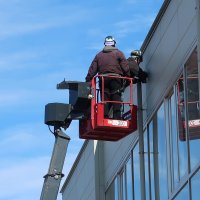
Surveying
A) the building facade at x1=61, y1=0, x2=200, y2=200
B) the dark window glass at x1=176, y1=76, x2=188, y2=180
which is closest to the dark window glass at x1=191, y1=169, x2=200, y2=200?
the building facade at x1=61, y1=0, x2=200, y2=200

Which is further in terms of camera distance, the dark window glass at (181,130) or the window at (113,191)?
the window at (113,191)

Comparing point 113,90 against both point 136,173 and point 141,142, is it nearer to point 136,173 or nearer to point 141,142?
point 141,142

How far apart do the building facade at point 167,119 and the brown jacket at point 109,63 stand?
32.6 inches

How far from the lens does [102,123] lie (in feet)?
53.2

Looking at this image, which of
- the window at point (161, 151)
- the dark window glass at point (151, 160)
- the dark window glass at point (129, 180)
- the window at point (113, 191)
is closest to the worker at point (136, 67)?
the window at point (161, 151)

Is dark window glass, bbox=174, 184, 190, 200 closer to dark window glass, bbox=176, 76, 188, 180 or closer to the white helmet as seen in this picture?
dark window glass, bbox=176, 76, 188, 180

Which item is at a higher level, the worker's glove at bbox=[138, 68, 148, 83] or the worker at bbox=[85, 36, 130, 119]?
the worker's glove at bbox=[138, 68, 148, 83]

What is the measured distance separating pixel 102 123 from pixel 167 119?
1.40 meters

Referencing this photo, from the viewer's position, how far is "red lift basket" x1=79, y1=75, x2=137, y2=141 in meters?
16.2

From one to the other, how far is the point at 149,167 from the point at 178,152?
2.12m

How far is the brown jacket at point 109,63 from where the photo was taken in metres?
16.7

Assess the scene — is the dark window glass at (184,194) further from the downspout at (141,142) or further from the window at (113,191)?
the window at (113,191)

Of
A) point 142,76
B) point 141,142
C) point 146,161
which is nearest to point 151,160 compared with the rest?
point 146,161

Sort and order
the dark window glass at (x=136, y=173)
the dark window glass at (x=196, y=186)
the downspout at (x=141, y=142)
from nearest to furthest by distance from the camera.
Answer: the dark window glass at (x=196, y=186) → the downspout at (x=141, y=142) → the dark window glass at (x=136, y=173)
